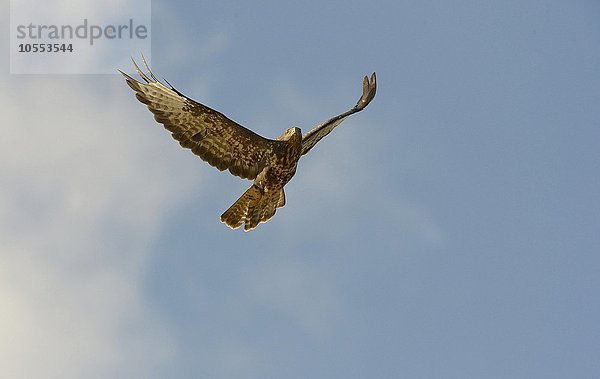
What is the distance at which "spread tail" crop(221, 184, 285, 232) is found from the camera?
1988 cm

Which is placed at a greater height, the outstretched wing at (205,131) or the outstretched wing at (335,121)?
the outstretched wing at (335,121)

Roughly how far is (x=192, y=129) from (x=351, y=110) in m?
3.27

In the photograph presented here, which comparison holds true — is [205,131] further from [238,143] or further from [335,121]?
[335,121]

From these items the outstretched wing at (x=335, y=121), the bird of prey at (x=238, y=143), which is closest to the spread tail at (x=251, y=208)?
the bird of prey at (x=238, y=143)

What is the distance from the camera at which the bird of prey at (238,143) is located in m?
18.7

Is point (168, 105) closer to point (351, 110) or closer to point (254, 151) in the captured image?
point (254, 151)

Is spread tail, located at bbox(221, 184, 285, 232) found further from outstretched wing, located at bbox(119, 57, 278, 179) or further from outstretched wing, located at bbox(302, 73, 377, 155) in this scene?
outstretched wing, located at bbox(302, 73, 377, 155)

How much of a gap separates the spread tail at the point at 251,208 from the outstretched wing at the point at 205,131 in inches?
15.8

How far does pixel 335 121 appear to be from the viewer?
785 inches

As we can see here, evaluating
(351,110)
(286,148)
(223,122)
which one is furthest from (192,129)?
(351,110)

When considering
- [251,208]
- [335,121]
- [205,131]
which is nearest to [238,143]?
[205,131]

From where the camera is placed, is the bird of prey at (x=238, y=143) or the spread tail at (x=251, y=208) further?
the spread tail at (x=251, y=208)

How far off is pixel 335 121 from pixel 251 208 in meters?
2.43

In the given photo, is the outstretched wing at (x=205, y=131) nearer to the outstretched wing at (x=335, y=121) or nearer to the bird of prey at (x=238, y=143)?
the bird of prey at (x=238, y=143)
